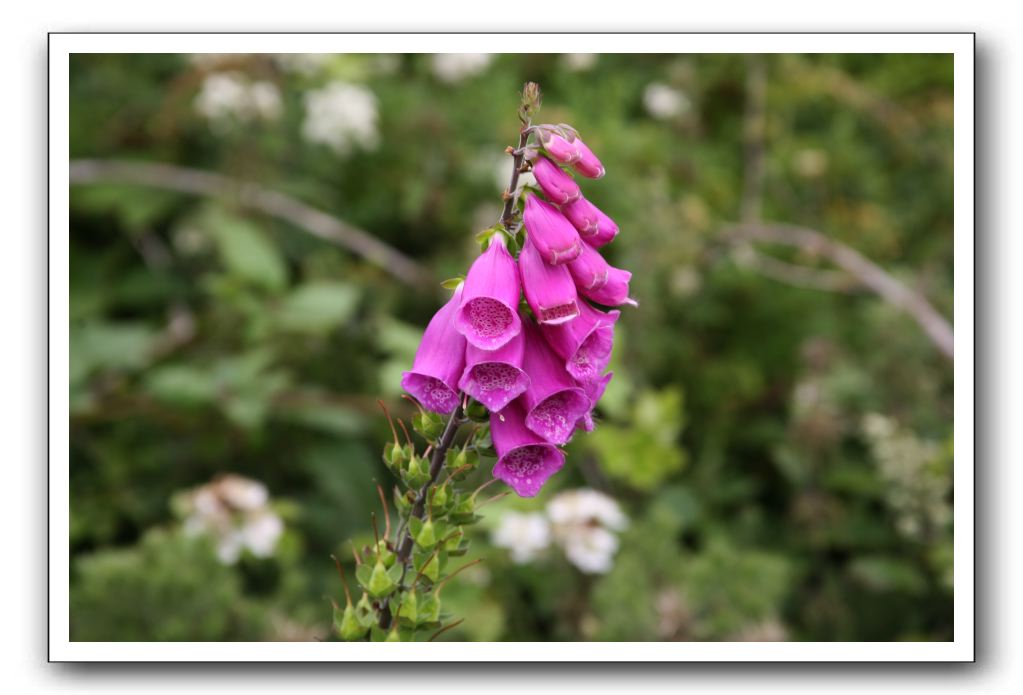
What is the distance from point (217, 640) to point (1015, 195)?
2.27m

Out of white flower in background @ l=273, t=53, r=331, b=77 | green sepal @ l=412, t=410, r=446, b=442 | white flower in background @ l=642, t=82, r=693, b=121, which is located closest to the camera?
green sepal @ l=412, t=410, r=446, b=442

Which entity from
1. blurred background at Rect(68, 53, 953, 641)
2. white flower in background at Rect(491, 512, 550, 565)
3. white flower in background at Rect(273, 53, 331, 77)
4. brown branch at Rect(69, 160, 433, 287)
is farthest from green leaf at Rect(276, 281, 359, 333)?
white flower in background at Rect(273, 53, 331, 77)

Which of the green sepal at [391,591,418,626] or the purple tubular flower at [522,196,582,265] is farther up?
the purple tubular flower at [522,196,582,265]

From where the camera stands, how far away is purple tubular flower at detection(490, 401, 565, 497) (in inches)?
51.3

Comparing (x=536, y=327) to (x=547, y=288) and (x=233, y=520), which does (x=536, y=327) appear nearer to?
(x=547, y=288)

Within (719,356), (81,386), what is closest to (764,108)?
(719,356)

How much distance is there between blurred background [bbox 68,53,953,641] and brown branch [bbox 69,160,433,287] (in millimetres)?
15

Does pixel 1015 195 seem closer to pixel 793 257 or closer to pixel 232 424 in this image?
pixel 793 257

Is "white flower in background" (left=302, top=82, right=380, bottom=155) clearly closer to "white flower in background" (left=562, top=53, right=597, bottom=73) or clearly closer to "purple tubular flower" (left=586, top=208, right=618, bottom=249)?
"white flower in background" (left=562, top=53, right=597, bottom=73)

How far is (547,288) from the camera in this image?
127cm

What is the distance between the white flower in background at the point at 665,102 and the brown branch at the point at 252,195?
1095 millimetres

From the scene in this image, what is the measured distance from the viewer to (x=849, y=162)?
3.90 m

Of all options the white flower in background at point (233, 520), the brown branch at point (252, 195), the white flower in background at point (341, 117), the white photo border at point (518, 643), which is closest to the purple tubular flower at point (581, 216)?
the white photo border at point (518, 643)

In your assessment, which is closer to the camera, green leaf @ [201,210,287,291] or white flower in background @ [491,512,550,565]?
white flower in background @ [491,512,550,565]
